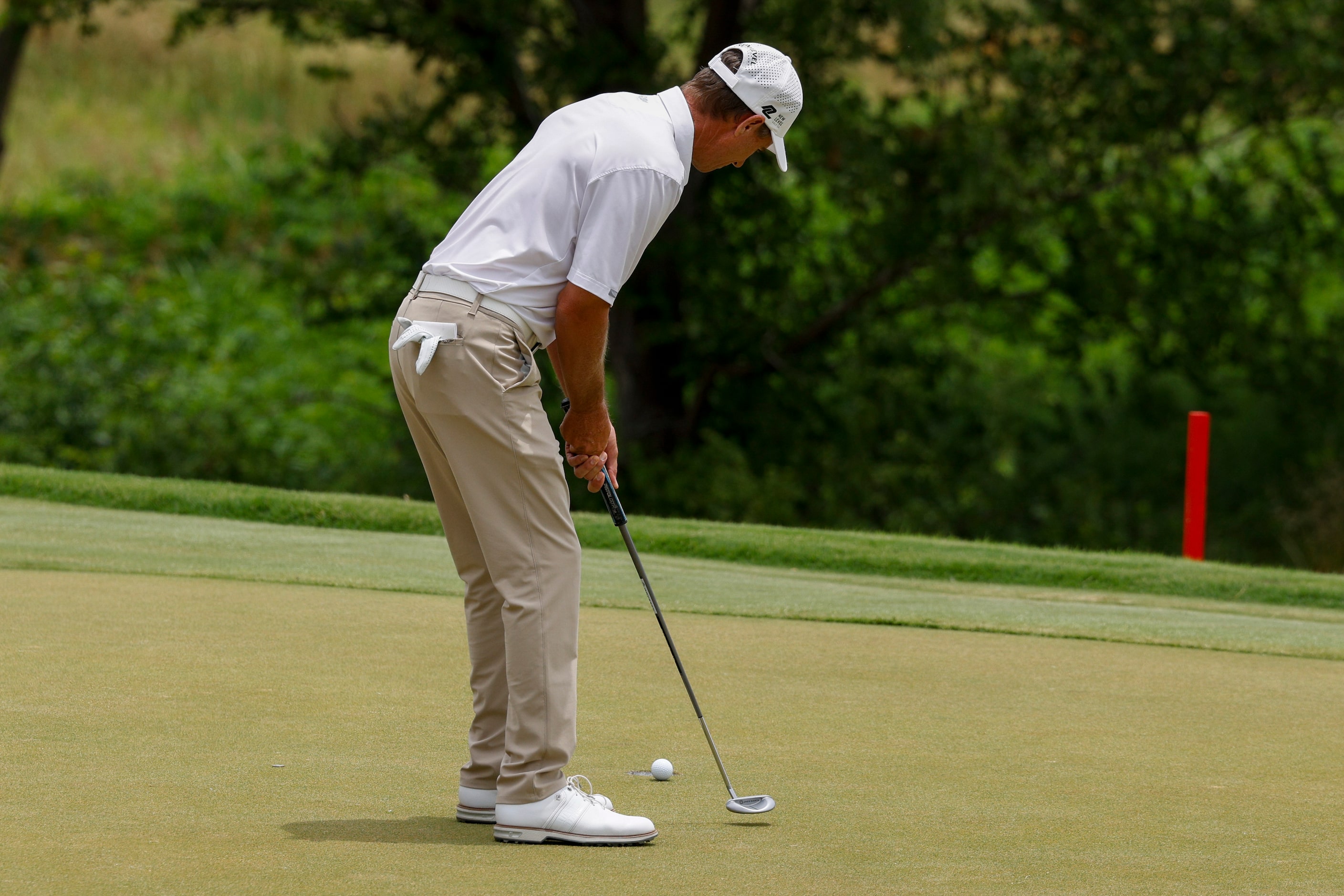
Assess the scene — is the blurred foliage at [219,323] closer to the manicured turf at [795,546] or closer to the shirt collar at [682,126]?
the manicured turf at [795,546]

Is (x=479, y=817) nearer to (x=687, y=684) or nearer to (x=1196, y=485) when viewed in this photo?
(x=687, y=684)

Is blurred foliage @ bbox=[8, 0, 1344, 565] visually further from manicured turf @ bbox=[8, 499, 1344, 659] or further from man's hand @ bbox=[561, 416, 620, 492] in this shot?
man's hand @ bbox=[561, 416, 620, 492]

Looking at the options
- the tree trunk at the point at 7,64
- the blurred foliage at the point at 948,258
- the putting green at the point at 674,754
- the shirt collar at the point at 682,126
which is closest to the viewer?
the putting green at the point at 674,754

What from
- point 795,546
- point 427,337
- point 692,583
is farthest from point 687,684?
point 795,546

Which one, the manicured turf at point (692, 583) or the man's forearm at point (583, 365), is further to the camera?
the manicured turf at point (692, 583)

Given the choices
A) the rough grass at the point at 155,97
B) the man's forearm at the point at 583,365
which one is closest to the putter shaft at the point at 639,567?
the man's forearm at the point at 583,365

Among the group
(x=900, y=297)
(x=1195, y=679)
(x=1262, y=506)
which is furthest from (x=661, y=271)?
(x=1195, y=679)

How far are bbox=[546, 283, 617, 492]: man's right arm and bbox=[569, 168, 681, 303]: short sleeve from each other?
36 millimetres

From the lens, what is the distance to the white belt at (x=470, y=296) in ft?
11.3

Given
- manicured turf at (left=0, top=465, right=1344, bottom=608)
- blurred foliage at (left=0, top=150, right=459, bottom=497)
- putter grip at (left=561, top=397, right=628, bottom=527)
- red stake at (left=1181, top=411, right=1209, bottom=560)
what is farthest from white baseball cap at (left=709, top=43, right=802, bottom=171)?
blurred foliage at (left=0, top=150, right=459, bottom=497)

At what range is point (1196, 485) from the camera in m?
9.28

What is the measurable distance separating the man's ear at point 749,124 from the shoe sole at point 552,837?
145 centimetres

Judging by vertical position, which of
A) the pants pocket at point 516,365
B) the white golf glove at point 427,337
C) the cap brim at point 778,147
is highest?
the cap brim at point 778,147

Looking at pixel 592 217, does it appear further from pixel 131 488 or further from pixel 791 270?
pixel 791 270
